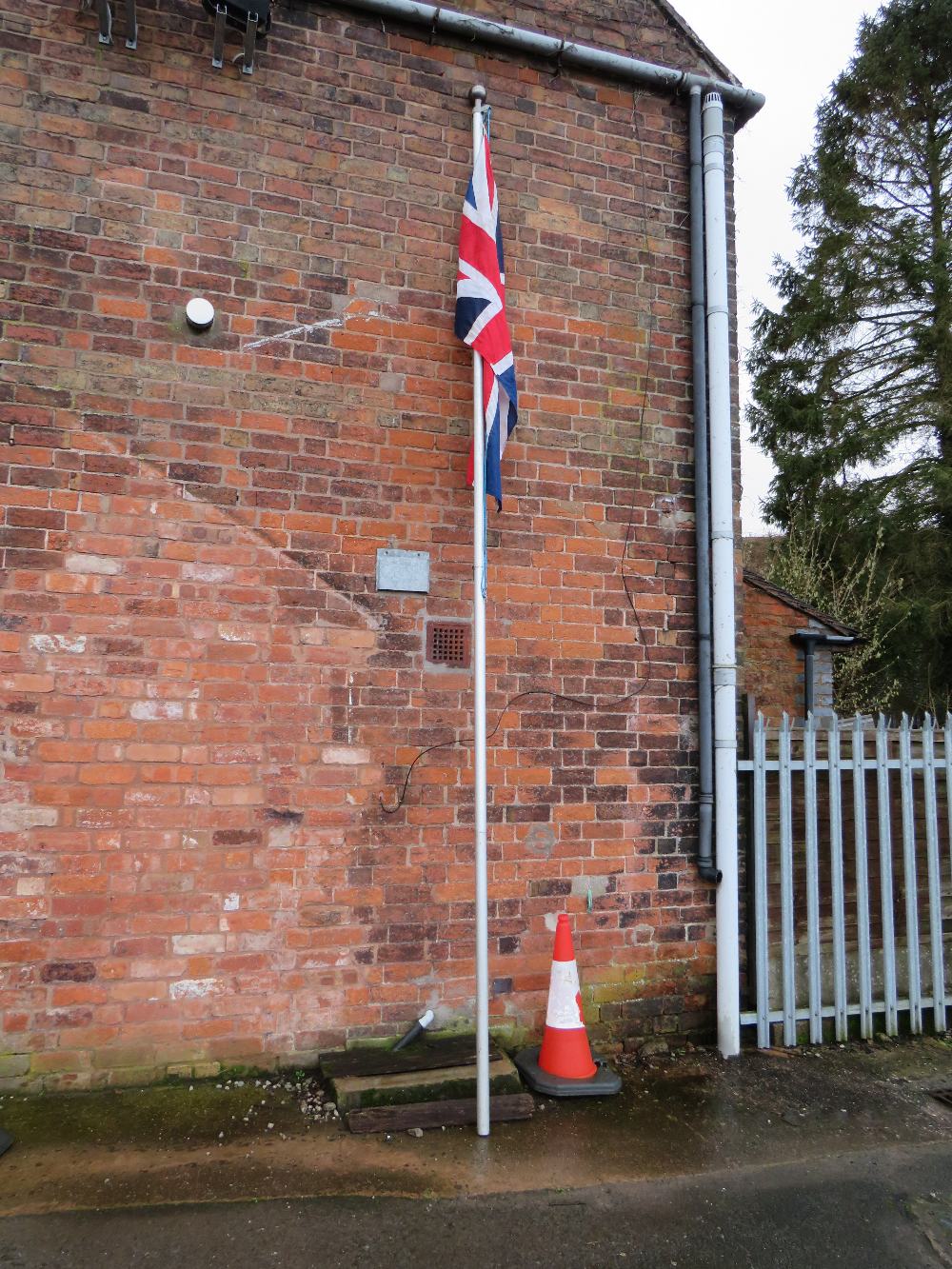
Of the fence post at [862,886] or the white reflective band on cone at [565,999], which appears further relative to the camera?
the fence post at [862,886]

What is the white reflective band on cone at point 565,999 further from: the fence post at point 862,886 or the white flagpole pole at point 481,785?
the fence post at point 862,886

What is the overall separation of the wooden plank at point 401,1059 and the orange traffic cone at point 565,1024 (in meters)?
0.24

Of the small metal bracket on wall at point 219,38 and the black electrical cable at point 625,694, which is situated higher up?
the small metal bracket on wall at point 219,38

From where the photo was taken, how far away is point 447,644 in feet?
12.8

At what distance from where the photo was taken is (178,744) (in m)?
3.49

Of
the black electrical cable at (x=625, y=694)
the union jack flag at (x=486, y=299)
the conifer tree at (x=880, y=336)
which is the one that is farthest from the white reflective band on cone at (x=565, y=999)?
the conifer tree at (x=880, y=336)

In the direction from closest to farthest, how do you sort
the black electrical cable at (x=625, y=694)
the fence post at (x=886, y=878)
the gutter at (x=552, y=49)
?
the black electrical cable at (x=625, y=694)
the gutter at (x=552, y=49)
the fence post at (x=886, y=878)

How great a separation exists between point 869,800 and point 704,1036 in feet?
5.12

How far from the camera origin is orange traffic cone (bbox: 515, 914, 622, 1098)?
3.45 metres

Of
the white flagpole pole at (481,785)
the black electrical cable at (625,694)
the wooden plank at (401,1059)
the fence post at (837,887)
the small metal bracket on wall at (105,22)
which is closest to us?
the white flagpole pole at (481,785)

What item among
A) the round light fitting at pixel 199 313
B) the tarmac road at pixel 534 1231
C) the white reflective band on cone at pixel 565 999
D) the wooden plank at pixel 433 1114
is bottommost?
the tarmac road at pixel 534 1231

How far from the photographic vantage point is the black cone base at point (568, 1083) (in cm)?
340

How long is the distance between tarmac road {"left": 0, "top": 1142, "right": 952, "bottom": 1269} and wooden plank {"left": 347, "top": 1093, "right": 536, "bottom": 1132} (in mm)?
436

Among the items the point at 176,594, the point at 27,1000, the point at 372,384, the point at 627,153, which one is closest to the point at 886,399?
the point at 627,153
